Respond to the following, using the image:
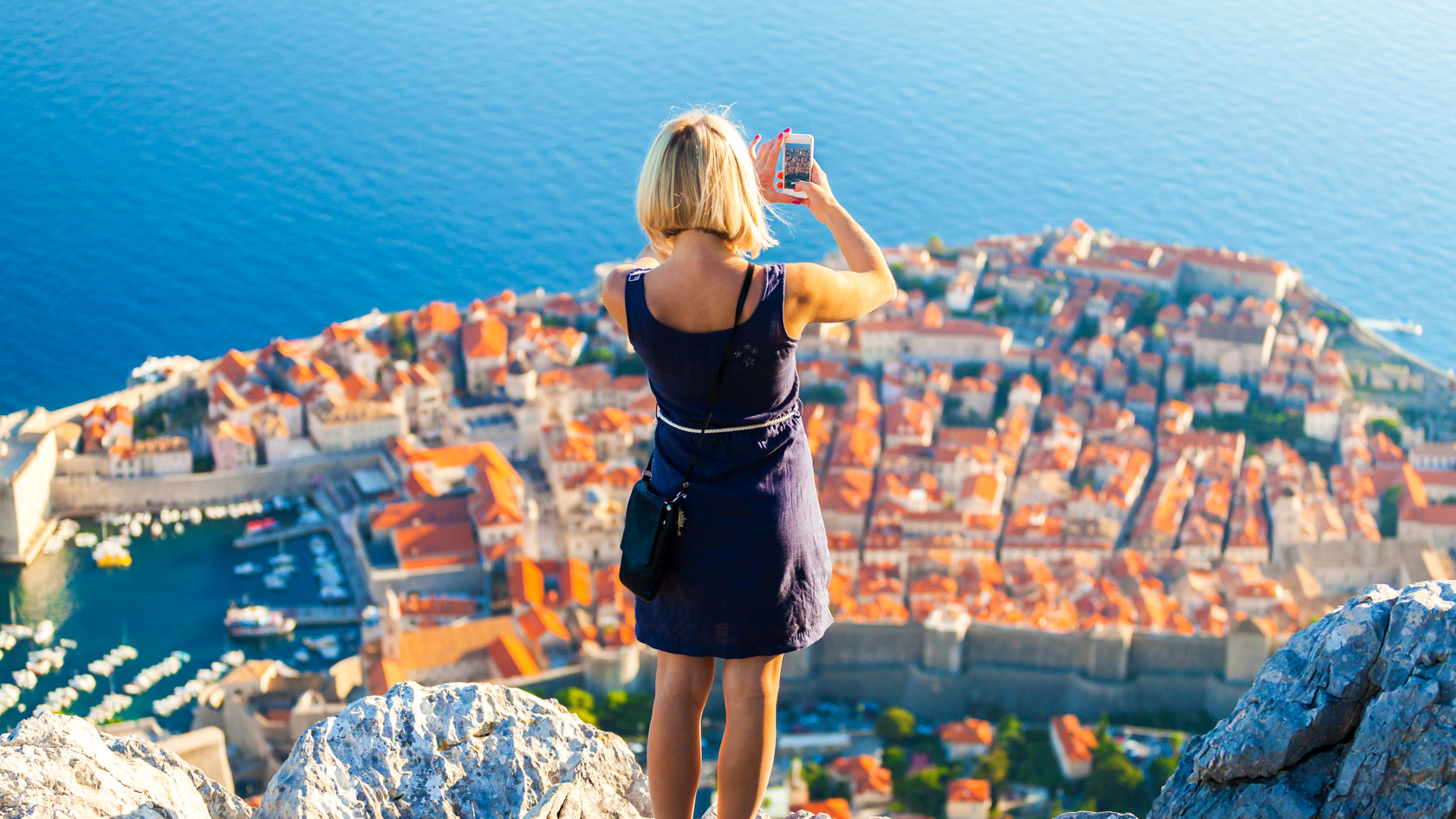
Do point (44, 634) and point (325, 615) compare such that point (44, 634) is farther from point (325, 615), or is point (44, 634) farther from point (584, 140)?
point (584, 140)

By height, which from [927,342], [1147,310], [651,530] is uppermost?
[651,530]

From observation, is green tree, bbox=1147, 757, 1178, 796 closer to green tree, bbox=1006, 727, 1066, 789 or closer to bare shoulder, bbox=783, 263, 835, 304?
green tree, bbox=1006, 727, 1066, 789

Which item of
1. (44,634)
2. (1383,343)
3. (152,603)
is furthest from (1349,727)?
(1383,343)

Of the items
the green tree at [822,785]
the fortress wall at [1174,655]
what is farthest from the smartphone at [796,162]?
the fortress wall at [1174,655]

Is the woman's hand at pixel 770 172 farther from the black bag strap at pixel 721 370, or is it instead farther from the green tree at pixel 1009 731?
the green tree at pixel 1009 731

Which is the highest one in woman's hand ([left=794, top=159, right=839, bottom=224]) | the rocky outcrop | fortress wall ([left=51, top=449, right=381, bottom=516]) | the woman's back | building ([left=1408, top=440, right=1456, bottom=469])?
woman's hand ([left=794, top=159, right=839, bottom=224])

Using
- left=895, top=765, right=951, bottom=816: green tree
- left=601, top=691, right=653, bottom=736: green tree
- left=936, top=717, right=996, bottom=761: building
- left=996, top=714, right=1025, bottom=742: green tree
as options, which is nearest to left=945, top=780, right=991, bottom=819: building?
left=895, top=765, right=951, bottom=816: green tree
